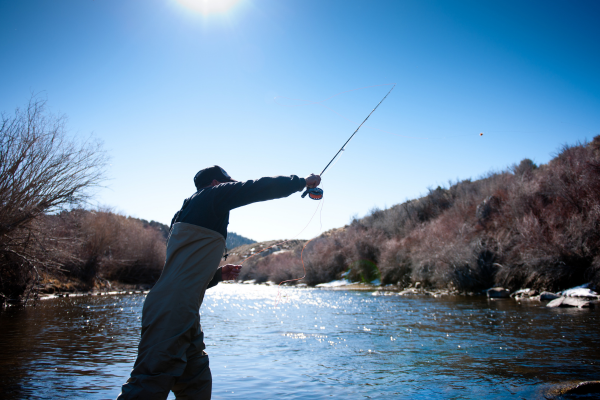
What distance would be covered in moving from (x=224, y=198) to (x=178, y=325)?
0.98m

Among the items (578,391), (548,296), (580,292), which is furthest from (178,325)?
(548,296)

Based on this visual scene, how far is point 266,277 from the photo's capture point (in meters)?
61.7

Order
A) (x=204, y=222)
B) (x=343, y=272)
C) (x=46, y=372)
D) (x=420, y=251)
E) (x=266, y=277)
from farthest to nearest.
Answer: (x=266, y=277) → (x=343, y=272) → (x=420, y=251) → (x=46, y=372) → (x=204, y=222)

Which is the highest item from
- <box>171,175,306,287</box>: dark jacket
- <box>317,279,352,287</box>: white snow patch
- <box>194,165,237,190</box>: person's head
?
<box>194,165,237,190</box>: person's head

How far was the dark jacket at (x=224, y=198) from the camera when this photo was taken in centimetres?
295

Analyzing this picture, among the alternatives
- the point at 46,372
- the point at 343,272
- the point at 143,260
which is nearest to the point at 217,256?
the point at 46,372

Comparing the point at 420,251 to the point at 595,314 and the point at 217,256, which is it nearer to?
the point at 595,314

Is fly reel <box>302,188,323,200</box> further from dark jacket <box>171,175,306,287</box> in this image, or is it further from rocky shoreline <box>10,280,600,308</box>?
rocky shoreline <box>10,280,600,308</box>

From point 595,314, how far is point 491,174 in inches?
1071

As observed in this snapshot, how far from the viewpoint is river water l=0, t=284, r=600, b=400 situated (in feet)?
16.0

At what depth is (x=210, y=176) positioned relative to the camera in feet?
11.0

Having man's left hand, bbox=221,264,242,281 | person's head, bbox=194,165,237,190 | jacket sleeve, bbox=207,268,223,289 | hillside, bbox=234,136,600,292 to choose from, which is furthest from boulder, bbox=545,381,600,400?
hillside, bbox=234,136,600,292

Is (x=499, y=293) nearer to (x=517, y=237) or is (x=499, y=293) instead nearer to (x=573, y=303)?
(x=517, y=237)

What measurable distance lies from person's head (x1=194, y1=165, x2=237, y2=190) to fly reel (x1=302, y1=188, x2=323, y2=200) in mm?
721
